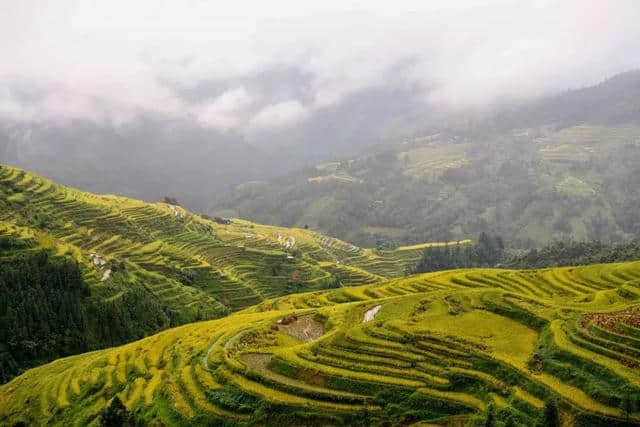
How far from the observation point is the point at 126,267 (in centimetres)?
9631

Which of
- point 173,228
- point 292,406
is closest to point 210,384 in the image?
point 292,406

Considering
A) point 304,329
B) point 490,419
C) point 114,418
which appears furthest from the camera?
point 304,329

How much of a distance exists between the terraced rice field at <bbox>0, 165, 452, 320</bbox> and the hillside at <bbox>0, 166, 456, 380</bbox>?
0.79 ft

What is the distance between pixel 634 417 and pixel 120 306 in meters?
74.0

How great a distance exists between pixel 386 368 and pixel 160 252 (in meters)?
88.6

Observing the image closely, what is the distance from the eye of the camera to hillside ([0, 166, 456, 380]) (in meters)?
73.3

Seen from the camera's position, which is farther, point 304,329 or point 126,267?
point 126,267

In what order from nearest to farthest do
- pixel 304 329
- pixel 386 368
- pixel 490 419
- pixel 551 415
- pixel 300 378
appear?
pixel 551 415
pixel 490 419
pixel 386 368
pixel 300 378
pixel 304 329

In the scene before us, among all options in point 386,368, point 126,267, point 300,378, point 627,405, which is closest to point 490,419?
point 627,405

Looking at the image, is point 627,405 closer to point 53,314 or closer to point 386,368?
point 386,368

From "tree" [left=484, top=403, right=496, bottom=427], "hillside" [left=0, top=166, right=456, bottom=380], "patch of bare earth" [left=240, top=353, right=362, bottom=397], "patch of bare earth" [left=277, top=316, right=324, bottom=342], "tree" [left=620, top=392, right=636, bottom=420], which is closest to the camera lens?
"tree" [left=620, top=392, right=636, bottom=420]

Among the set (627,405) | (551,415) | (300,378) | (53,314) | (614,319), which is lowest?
(627,405)

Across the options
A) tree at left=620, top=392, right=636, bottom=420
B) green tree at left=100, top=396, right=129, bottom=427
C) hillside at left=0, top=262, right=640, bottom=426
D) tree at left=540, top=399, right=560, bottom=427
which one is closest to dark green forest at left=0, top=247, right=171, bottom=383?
hillside at left=0, top=262, right=640, bottom=426

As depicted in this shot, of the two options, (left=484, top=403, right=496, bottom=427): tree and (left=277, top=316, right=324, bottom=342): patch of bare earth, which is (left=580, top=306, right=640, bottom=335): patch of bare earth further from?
(left=277, top=316, right=324, bottom=342): patch of bare earth
